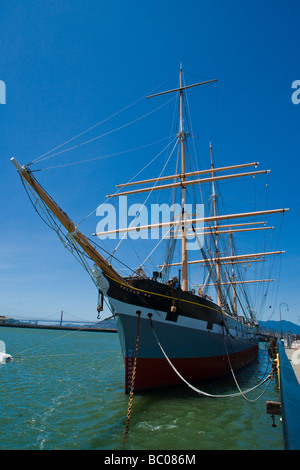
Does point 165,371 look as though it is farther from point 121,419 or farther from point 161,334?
point 121,419

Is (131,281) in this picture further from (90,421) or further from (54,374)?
(54,374)

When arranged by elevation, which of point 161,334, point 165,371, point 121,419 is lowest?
point 121,419

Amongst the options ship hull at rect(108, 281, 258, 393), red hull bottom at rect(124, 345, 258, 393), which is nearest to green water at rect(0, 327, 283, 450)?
red hull bottom at rect(124, 345, 258, 393)

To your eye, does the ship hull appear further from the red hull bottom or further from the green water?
the green water

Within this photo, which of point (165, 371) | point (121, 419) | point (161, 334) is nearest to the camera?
point (121, 419)

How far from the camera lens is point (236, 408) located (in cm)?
1030

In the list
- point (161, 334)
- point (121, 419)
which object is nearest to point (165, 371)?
point (161, 334)

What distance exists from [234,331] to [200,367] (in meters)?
7.58

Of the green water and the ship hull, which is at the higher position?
the ship hull

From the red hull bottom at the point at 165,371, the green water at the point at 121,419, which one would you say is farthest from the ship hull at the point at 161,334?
the green water at the point at 121,419

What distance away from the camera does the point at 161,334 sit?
1157cm

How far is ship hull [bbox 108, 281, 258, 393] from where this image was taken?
11.1 m

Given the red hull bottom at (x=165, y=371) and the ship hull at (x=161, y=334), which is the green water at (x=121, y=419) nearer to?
the red hull bottom at (x=165, y=371)

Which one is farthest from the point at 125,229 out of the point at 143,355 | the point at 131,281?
the point at 143,355
